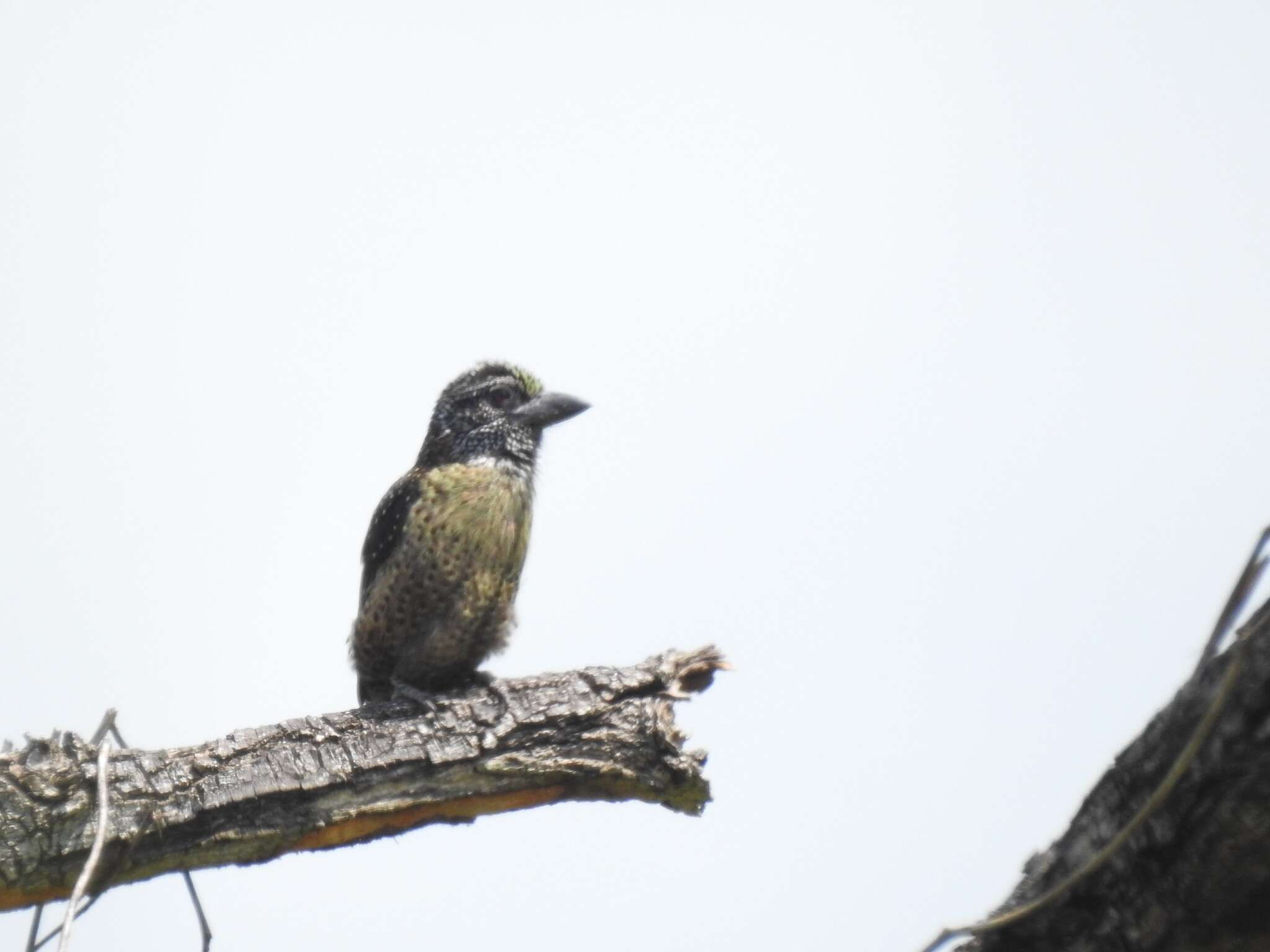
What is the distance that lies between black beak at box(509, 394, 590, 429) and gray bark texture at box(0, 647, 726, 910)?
2.27 m

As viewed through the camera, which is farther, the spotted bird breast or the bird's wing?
the bird's wing

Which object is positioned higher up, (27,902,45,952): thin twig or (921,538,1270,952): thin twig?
(27,902,45,952): thin twig

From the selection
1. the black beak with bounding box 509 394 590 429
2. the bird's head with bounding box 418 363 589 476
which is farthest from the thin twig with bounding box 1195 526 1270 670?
the black beak with bounding box 509 394 590 429

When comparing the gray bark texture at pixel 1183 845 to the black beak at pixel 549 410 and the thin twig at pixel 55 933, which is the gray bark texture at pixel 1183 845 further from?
the black beak at pixel 549 410

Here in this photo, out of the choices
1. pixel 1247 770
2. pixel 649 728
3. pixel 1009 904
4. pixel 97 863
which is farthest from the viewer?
pixel 649 728

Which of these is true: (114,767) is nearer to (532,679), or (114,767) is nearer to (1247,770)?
(532,679)

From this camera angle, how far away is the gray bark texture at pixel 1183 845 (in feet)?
5.79

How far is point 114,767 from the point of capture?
13.4 ft

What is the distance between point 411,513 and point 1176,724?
456cm

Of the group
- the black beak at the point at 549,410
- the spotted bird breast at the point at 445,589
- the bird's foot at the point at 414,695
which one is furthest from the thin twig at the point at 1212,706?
the black beak at the point at 549,410

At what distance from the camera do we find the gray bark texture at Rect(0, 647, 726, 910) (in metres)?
3.94

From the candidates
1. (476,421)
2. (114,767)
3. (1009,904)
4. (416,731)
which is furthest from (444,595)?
(1009,904)

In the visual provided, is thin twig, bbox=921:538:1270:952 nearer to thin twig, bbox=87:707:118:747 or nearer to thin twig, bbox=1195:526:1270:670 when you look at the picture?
thin twig, bbox=1195:526:1270:670

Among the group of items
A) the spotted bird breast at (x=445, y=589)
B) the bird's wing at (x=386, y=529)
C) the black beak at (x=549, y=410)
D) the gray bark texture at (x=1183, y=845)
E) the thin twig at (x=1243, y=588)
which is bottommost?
the gray bark texture at (x=1183, y=845)
